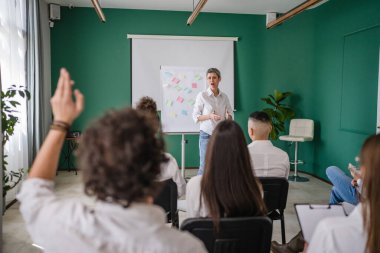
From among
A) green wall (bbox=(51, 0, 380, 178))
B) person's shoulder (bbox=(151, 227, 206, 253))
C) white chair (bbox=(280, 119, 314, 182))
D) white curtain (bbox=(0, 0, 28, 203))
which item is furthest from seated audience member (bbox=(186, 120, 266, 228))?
white chair (bbox=(280, 119, 314, 182))

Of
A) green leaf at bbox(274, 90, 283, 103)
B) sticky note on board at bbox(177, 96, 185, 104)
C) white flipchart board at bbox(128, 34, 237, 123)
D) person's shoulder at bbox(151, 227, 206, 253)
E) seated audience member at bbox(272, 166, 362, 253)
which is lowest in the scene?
seated audience member at bbox(272, 166, 362, 253)

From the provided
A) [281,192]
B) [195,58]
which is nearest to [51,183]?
[281,192]

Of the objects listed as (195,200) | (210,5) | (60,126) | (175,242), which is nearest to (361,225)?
(175,242)

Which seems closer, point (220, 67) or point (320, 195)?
point (320, 195)

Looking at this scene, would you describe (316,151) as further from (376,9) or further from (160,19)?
(160,19)

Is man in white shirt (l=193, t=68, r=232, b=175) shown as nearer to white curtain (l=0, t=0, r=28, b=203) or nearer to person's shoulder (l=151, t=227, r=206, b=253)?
white curtain (l=0, t=0, r=28, b=203)

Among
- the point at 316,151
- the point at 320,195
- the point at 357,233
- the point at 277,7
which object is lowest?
the point at 320,195

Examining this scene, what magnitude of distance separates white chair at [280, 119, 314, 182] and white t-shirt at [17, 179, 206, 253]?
5137 mm

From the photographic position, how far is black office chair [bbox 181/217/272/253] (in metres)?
1.44

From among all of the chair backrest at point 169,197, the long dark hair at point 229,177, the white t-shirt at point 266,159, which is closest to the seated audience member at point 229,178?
the long dark hair at point 229,177

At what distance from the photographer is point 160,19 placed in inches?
248

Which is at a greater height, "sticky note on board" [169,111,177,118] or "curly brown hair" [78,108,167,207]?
"curly brown hair" [78,108,167,207]

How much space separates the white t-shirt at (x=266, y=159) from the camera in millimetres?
2529

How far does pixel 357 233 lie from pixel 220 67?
5.46 m
